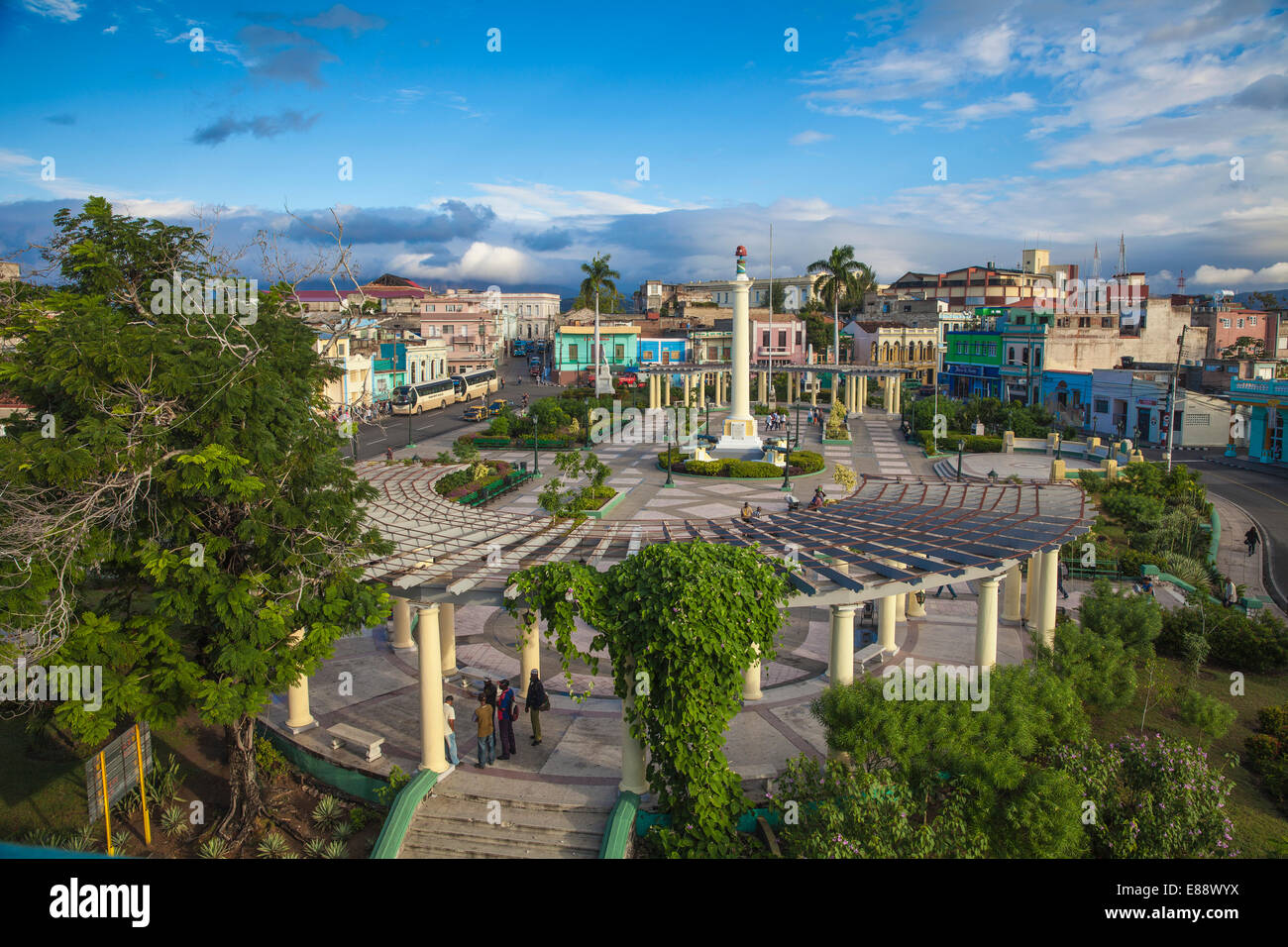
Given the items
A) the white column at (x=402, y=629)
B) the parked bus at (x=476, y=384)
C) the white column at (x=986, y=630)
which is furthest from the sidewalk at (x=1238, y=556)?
the parked bus at (x=476, y=384)

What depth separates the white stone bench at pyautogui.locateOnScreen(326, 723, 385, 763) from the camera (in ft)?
47.0

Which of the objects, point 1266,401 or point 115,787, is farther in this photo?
point 1266,401

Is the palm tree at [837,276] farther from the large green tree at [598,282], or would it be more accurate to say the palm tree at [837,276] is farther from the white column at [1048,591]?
the white column at [1048,591]

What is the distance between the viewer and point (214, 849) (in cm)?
1250

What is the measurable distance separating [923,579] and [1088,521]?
19.7ft

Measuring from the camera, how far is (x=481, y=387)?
80.7 metres

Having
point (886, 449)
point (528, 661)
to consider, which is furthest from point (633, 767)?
point (886, 449)

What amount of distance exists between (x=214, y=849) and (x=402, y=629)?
24.8 feet

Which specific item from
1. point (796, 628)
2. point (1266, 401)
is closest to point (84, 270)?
point (796, 628)

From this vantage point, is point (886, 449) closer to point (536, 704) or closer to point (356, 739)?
point (536, 704)

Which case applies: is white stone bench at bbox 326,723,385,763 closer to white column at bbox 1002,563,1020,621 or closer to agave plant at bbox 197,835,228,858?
agave plant at bbox 197,835,228,858
